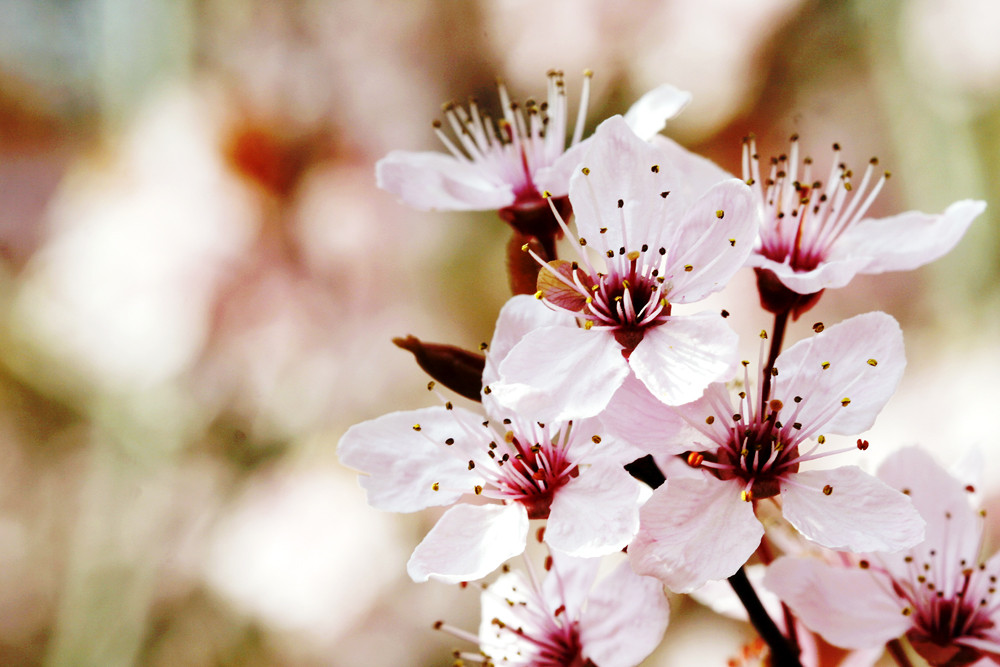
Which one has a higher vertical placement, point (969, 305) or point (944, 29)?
point (944, 29)

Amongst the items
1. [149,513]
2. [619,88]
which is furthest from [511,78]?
[149,513]

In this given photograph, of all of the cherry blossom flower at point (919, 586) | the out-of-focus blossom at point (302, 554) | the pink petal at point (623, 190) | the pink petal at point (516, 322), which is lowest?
the out-of-focus blossom at point (302, 554)

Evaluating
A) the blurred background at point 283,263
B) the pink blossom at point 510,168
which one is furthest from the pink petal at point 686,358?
the blurred background at point 283,263

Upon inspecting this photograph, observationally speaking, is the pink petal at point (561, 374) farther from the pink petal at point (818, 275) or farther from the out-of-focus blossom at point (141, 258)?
the out-of-focus blossom at point (141, 258)

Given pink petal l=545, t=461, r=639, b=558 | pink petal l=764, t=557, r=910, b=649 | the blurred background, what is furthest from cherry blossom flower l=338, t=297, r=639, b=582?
the blurred background

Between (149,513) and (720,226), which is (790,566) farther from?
(149,513)

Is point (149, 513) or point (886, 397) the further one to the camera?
point (149, 513)
